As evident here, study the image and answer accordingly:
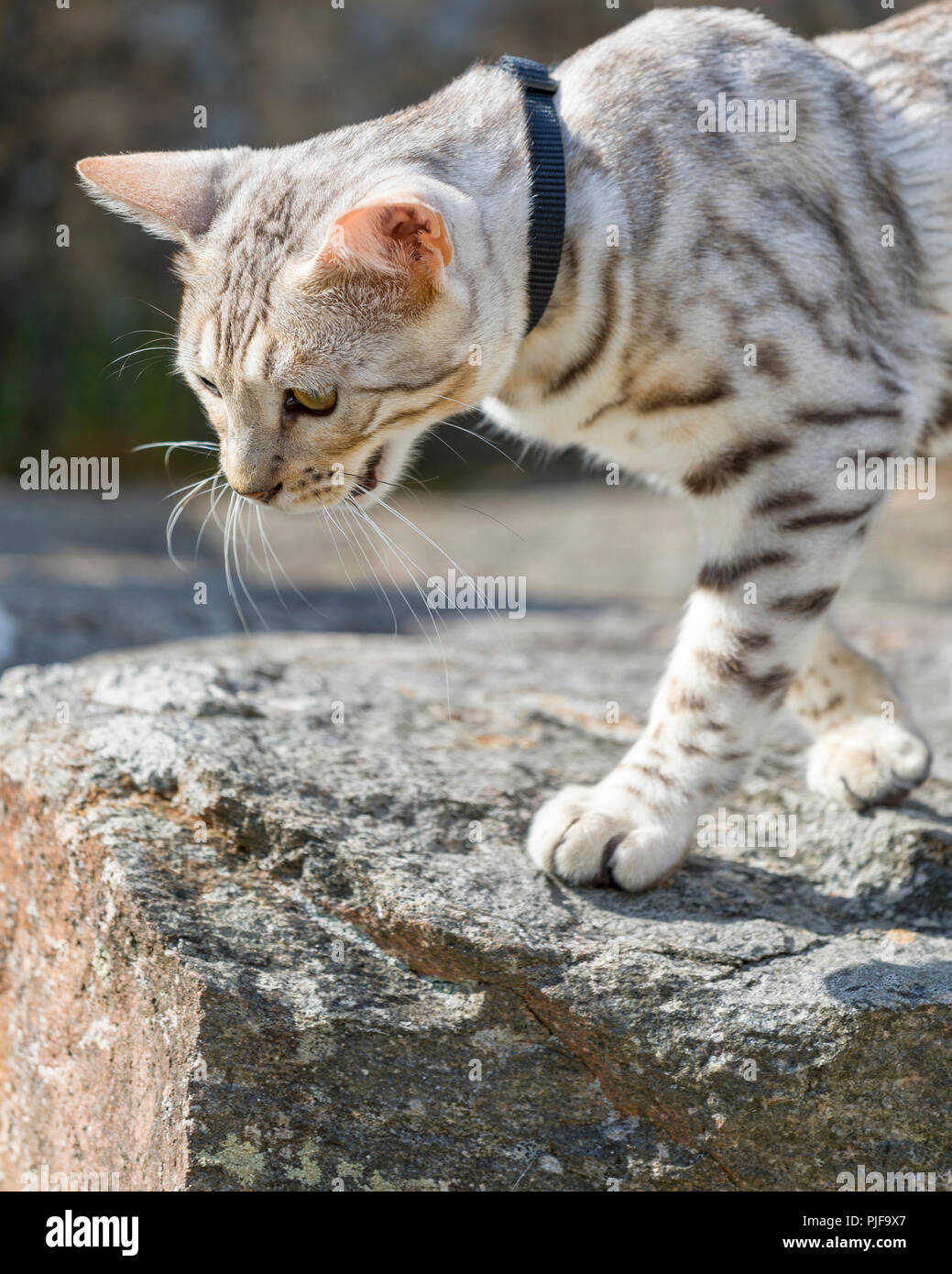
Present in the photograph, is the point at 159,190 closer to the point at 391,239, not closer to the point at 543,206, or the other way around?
the point at 391,239

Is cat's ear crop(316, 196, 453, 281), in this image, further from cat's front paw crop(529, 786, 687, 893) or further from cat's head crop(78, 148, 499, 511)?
cat's front paw crop(529, 786, 687, 893)

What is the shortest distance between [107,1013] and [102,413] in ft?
26.9

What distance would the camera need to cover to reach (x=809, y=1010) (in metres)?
2.28

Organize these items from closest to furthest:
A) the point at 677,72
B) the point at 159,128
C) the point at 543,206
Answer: the point at 543,206 → the point at 677,72 → the point at 159,128

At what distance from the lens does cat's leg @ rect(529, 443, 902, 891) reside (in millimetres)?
2584

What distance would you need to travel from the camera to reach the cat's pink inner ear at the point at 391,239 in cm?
214

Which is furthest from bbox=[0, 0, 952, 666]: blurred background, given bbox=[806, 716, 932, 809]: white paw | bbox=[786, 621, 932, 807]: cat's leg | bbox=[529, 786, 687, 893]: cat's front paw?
bbox=[529, 786, 687, 893]: cat's front paw

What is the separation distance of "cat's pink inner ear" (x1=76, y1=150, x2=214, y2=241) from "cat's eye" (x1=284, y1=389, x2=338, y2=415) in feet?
1.46

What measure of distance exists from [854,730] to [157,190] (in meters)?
1.97

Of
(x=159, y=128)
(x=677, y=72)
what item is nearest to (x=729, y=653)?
(x=677, y=72)

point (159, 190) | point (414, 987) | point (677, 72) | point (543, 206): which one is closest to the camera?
point (414, 987)

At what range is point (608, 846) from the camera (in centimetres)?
259
